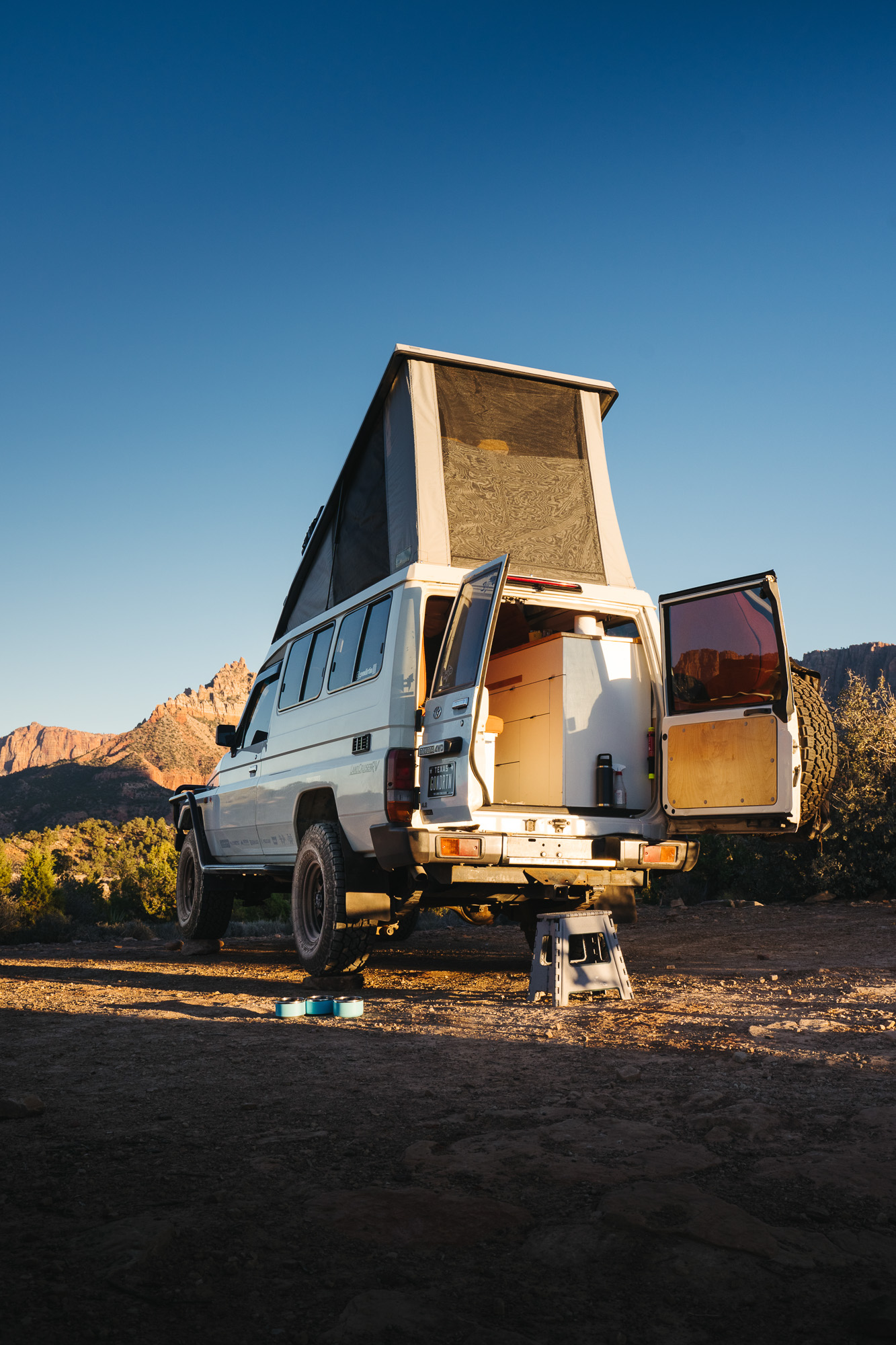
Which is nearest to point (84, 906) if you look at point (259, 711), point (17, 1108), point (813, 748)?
point (259, 711)

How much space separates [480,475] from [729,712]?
240 cm

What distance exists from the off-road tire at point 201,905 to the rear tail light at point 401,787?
178 inches

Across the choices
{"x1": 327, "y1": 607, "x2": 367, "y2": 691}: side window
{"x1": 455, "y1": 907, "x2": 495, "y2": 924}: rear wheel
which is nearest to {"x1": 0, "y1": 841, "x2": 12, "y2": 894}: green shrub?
{"x1": 455, "y1": 907, "x2": 495, "y2": 924}: rear wheel

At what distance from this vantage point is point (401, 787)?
6.11 meters

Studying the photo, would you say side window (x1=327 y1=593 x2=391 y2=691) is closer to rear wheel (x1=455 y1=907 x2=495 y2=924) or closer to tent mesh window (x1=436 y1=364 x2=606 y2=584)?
tent mesh window (x1=436 y1=364 x2=606 y2=584)

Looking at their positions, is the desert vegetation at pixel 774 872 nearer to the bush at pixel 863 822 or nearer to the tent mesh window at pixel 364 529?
the bush at pixel 863 822

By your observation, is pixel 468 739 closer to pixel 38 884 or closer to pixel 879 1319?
pixel 879 1319

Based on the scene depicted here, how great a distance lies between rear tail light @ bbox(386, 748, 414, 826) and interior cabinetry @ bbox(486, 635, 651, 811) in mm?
963

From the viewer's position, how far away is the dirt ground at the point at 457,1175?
78.3 inches

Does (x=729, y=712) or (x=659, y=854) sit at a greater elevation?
(x=729, y=712)

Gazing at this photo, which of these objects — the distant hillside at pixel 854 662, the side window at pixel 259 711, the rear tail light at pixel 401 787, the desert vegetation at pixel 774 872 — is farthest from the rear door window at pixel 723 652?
the distant hillside at pixel 854 662

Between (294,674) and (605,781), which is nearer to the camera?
(605,781)

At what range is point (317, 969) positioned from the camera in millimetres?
6941

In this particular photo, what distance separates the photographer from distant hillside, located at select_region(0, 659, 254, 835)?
2478 inches
